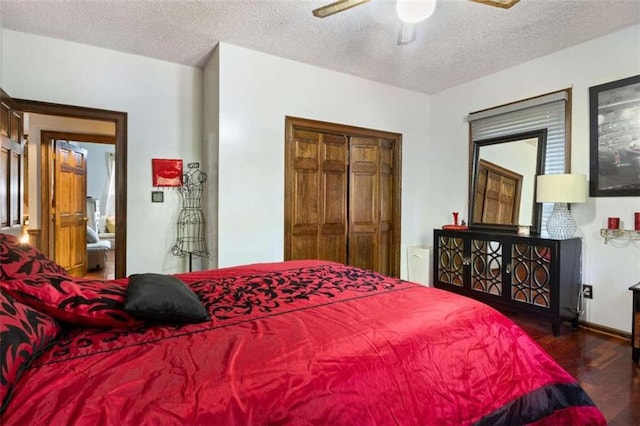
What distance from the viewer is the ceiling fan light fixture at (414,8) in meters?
1.90

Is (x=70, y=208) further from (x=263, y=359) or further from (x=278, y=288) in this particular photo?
(x=263, y=359)

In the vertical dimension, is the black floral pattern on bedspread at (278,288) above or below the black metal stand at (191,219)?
below

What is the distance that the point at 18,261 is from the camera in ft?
4.33

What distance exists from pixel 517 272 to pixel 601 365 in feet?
3.15

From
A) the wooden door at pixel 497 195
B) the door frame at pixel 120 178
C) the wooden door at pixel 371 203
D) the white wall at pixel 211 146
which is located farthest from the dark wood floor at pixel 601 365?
the door frame at pixel 120 178

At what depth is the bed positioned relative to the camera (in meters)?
0.81

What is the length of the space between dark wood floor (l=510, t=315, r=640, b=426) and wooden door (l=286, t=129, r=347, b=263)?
2052mm

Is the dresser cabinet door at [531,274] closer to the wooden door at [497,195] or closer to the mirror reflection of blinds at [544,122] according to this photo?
the mirror reflection of blinds at [544,122]

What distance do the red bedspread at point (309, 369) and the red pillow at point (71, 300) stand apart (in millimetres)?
47

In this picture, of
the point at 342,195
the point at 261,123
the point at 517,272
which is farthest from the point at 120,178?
the point at 517,272

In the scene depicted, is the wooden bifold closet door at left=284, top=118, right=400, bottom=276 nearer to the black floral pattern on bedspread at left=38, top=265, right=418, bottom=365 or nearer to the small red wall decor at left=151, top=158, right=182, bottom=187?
the small red wall decor at left=151, top=158, right=182, bottom=187

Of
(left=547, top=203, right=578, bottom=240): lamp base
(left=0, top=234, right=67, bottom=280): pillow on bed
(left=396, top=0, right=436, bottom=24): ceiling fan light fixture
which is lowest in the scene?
(left=0, top=234, right=67, bottom=280): pillow on bed

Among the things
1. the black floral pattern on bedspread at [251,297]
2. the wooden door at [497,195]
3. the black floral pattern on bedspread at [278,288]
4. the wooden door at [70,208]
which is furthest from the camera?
the wooden door at [70,208]

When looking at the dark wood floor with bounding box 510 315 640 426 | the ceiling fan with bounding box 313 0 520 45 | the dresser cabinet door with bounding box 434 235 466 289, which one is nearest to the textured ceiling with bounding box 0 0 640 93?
the ceiling fan with bounding box 313 0 520 45
